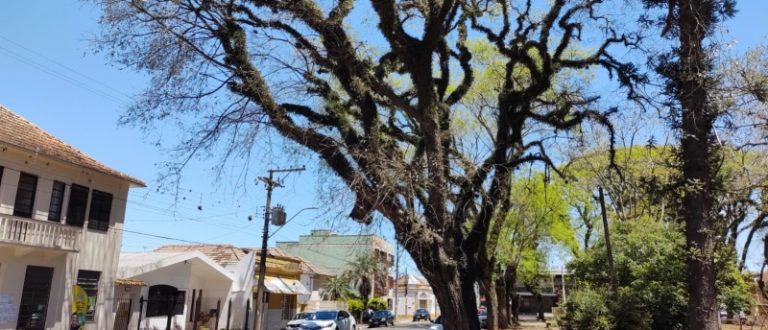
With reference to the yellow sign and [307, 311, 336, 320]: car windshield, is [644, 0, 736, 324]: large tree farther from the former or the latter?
[307, 311, 336, 320]: car windshield

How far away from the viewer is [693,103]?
9055 mm

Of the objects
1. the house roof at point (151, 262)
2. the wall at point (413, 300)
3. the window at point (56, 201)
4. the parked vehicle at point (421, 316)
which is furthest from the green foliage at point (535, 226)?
the wall at point (413, 300)

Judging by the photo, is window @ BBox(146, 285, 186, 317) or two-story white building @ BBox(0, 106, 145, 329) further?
window @ BBox(146, 285, 186, 317)

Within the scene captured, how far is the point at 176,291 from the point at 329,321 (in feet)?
24.5

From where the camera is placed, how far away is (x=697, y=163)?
29.4ft

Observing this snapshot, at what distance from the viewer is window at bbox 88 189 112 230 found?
22.6 metres

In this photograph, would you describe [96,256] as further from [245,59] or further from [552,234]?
[552,234]

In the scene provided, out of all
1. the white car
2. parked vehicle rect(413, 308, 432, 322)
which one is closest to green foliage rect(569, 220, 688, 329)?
the white car

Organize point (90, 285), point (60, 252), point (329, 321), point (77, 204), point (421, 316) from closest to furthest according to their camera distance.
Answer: point (60, 252), point (77, 204), point (90, 285), point (329, 321), point (421, 316)

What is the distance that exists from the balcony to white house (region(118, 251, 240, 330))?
5.64 meters

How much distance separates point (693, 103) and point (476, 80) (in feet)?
37.1

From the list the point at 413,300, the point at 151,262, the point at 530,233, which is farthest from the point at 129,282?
the point at 413,300

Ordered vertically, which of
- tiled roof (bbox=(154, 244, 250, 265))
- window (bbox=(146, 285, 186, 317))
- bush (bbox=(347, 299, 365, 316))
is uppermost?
tiled roof (bbox=(154, 244, 250, 265))

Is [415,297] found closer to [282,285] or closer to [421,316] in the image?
[421,316]
